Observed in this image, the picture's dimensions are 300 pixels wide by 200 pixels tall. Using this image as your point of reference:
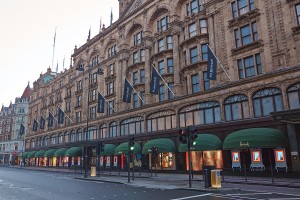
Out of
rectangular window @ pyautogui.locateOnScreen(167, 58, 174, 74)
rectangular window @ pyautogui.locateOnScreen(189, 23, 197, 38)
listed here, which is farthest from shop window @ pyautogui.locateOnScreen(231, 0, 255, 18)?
rectangular window @ pyautogui.locateOnScreen(167, 58, 174, 74)

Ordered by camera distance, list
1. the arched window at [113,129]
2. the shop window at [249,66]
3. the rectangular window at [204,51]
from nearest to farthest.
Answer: the shop window at [249,66], the rectangular window at [204,51], the arched window at [113,129]

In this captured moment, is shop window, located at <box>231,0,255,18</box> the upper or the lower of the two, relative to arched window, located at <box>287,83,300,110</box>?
upper

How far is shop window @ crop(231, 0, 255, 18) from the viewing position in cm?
2828

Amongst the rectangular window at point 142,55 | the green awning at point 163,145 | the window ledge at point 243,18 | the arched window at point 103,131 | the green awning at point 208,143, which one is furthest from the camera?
the arched window at point 103,131

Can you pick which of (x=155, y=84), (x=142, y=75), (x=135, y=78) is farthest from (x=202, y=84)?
(x=135, y=78)

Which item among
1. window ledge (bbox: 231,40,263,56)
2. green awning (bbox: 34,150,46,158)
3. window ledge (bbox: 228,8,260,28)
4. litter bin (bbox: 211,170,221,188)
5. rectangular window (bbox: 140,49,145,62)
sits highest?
rectangular window (bbox: 140,49,145,62)

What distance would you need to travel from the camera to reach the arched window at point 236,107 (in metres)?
26.9

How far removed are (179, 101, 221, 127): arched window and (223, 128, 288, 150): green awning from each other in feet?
14.9

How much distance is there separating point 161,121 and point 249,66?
1320cm

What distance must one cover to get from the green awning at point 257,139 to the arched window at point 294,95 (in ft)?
8.90

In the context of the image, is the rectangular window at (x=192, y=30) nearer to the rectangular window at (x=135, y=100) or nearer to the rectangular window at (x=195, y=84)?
the rectangular window at (x=195, y=84)

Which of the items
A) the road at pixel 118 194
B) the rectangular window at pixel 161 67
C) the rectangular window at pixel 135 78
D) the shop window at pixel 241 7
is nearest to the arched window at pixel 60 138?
the rectangular window at pixel 135 78

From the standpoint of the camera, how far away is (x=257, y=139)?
2297 cm

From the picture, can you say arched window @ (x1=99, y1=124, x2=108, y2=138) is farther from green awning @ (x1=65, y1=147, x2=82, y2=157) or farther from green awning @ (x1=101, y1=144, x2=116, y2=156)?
green awning @ (x1=65, y1=147, x2=82, y2=157)
